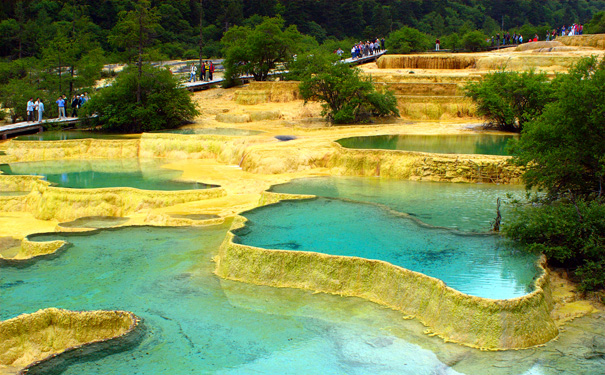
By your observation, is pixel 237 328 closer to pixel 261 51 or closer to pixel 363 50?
pixel 261 51

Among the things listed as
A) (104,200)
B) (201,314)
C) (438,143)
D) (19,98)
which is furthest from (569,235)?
(19,98)

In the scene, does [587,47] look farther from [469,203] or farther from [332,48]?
[469,203]

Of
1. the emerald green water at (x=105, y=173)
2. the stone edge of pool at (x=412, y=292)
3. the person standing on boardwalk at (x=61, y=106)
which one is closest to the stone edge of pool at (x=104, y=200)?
the emerald green water at (x=105, y=173)

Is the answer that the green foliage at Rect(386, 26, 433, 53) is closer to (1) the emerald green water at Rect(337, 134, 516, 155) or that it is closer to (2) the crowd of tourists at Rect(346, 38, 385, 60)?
(2) the crowd of tourists at Rect(346, 38, 385, 60)

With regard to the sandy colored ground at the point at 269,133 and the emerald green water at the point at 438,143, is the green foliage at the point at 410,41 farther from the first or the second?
the emerald green water at the point at 438,143

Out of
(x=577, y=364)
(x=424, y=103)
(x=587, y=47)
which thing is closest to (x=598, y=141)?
(x=577, y=364)

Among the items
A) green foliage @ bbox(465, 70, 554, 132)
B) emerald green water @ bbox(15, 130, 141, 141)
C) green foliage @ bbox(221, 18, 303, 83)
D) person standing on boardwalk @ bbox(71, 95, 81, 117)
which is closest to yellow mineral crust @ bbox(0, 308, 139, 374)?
green foliage @ bbox(465, 70, 554, 132)
